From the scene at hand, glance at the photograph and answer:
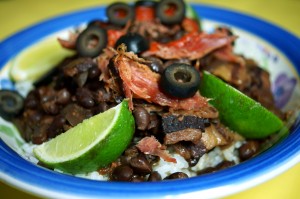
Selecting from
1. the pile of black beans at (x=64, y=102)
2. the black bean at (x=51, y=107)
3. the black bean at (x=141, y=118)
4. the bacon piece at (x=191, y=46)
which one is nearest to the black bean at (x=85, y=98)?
the pile of black beans at (x=64, y=102)

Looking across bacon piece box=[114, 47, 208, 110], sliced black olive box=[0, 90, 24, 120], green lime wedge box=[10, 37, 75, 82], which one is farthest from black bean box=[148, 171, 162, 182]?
green lime wedge box=[10, 37, 75, 82]

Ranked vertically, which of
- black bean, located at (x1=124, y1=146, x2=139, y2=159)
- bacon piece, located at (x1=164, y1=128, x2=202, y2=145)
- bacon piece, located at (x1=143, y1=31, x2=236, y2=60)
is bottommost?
black bean, located at (x1=124, y1=146, x2=139, y2=159)

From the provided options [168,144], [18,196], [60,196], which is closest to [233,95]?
[168,144]

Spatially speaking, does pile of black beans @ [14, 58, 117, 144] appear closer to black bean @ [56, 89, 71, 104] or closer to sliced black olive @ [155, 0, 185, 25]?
black bean @ [56, 89, 71, 104]

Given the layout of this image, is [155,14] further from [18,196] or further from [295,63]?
[18,196]

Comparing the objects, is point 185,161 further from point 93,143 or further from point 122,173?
point 93,143

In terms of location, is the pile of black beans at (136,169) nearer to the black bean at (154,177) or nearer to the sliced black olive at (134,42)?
the black bean at (154,177)

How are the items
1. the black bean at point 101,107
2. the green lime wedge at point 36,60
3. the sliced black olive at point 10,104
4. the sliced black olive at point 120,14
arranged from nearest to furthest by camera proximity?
the black bean at point 101,107 < the sliced black olive at point 10,104 < the sliced black olive at point 120,14 < the green lime wedge at point 36,60
